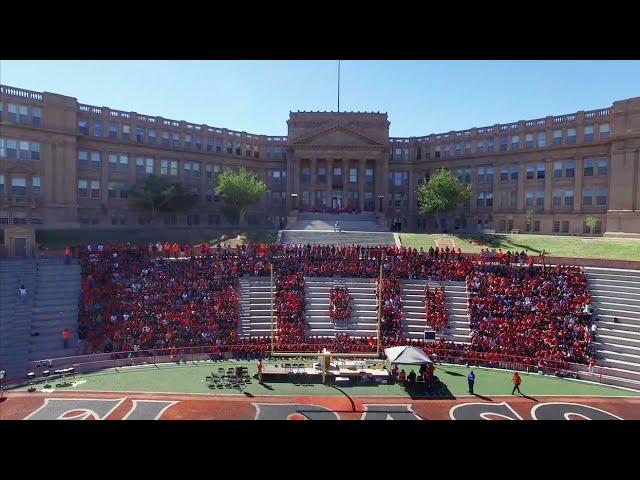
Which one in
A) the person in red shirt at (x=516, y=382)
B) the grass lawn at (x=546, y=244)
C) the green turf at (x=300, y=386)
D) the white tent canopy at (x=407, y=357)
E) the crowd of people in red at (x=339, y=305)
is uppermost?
the grass lawn at (x=546, y=244)

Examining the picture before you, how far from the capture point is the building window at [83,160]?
50219 mm

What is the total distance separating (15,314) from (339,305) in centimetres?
1948

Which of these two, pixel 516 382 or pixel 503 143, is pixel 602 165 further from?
pixel 516 382

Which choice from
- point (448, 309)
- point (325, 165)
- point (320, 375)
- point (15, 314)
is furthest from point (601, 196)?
point (15, 314)

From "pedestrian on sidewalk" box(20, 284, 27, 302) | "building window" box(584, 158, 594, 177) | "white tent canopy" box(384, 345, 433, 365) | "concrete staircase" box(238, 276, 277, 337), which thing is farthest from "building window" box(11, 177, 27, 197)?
"building window" box(584, 158, 594, 177)

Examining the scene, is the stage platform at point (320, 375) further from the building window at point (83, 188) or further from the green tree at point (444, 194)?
the building window at point (83, 188)

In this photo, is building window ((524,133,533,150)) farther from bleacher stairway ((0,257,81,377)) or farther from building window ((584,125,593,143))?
bleacher stairway ((0,257,81,377))

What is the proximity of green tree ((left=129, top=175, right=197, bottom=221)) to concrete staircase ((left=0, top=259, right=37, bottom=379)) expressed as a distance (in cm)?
2046

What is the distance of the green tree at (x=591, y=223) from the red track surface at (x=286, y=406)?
35.3 meters

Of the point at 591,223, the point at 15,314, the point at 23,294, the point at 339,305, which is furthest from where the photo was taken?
the point at 591,223

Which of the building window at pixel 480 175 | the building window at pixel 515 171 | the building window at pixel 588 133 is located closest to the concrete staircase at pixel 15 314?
the building window at pixel 480 175

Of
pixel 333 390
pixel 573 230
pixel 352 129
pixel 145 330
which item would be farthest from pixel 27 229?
pixel 573 230

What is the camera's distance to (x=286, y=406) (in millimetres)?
18250
